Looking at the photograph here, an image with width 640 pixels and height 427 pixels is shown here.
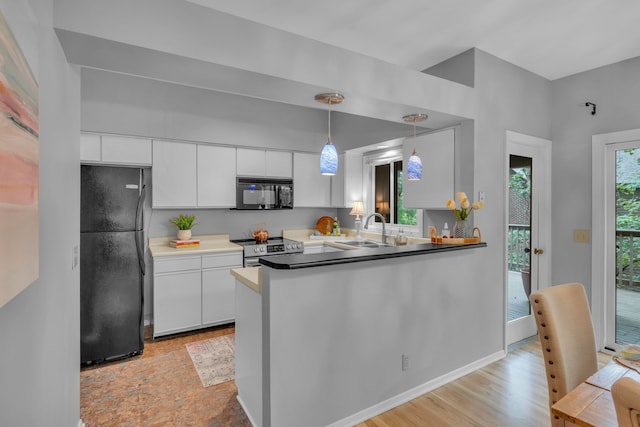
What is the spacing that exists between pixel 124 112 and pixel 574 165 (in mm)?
4742

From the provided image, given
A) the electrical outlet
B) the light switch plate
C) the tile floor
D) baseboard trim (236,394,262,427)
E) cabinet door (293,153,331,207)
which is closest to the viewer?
the light switch plate

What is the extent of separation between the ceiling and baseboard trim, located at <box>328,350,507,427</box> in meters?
2.73

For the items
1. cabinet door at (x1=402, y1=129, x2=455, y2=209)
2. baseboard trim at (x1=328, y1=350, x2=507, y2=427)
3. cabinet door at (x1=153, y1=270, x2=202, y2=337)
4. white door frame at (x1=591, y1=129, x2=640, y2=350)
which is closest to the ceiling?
cabinet door at (x1=402, y1=129, x2=455, y2=209)

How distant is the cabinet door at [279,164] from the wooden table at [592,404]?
368 cm

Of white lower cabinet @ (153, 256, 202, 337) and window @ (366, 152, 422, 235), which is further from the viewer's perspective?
window @ (366, 152, 422, 235)

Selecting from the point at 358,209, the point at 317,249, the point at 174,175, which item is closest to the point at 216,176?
the point at 174,175

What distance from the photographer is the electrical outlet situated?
3.34 meters

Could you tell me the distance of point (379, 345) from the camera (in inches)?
89.1

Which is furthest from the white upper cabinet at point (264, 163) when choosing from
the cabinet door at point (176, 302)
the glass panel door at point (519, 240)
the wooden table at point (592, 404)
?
the wooden table at point (592, 404)

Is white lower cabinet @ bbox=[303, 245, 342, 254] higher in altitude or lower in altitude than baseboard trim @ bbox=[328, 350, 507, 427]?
higher

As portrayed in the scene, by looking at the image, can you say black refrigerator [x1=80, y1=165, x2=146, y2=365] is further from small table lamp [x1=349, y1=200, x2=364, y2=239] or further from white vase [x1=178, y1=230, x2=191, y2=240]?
small table lamp [x1=349, y1=200, x2=364, y2=239]

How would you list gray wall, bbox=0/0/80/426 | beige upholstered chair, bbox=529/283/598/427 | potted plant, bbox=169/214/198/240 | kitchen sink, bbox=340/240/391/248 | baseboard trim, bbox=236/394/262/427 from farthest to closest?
kitchen sink, bbox=340/240/391/248
potted plant, bbox=169/214/198/240
baseboard trim, bbox=236/394/262/427
beige upholstered chair, bbox=529/283/598/427
gray wall, bbox=0/0/80/426

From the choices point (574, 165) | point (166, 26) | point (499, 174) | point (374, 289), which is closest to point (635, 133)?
Result: point (574, 165)

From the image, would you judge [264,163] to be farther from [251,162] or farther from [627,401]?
[627,401]
